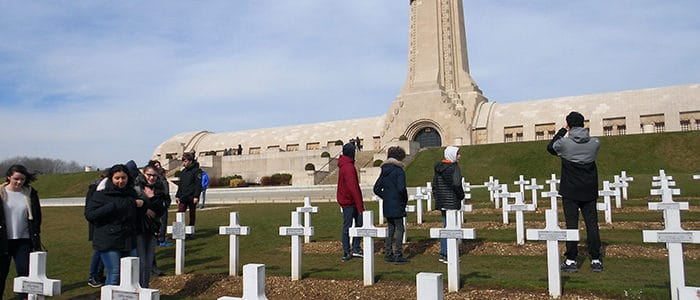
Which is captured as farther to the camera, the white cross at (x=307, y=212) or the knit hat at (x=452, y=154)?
the white cross at (x=307, y=212)

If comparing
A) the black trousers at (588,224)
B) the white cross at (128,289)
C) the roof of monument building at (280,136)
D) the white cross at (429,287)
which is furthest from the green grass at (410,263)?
the roof of monument building at (280,136)

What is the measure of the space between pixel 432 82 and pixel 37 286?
39.2 meters

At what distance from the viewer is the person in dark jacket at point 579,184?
6.16m

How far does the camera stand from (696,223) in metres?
9.02

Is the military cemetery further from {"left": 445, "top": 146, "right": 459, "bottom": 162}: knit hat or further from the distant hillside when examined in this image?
{"left": 445, "top": 146, "right": 459, "bottom": 162}: knit hat

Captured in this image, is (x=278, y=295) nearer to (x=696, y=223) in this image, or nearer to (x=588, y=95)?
(x=696, y=223)

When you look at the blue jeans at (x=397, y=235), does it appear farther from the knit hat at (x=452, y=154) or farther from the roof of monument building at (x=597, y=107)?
the roof of monument building at (x=597, y=107)

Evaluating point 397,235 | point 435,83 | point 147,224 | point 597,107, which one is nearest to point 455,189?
point 397,235

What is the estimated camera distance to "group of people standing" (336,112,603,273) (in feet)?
20.3

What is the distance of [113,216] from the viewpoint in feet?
17.4

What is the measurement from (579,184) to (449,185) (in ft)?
6.34

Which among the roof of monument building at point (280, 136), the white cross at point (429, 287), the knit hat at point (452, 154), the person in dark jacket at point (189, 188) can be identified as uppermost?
the roof of monument building at point (280, 136)

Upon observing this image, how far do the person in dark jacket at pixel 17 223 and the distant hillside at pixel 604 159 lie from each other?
22209 millimetres

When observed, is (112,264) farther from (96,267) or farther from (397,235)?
(397,235)
